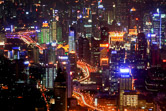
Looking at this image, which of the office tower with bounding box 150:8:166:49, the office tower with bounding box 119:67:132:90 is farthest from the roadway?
the office tower with bounding box 150:8:166:49

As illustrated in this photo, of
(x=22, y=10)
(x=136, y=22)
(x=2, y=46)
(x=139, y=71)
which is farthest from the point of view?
(x=136, y=22)

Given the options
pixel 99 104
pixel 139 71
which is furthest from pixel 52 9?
pixel 99 104

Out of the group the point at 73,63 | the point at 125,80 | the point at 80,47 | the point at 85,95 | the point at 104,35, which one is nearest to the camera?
the point at 125,80

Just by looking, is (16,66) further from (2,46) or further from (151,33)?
(151,33)

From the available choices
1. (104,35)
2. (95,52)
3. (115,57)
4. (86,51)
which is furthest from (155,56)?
(86,51)

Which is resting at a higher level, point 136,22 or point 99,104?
point 136,22

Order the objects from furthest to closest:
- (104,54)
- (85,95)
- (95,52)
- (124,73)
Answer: (95,52), (104,54), (85,95), (124,73)

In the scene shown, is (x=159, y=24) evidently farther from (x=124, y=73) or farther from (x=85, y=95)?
(x=85, y=95)

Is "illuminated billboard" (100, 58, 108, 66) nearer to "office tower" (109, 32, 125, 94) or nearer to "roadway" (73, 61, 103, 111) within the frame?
"office tower" (109, 32, 125, 94)
